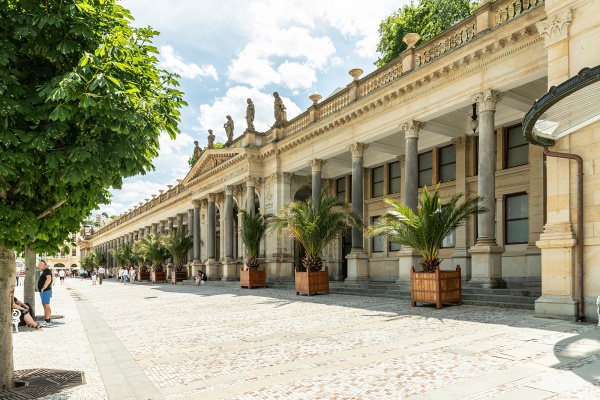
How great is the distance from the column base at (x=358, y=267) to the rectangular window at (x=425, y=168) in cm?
511

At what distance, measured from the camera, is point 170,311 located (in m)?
Answer: 13.9

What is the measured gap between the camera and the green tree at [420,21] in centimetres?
2641

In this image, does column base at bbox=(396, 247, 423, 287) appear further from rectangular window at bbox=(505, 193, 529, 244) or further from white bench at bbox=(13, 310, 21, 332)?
white bench at bbox=(13, 310, 21, 332)

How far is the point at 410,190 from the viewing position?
16594 mm

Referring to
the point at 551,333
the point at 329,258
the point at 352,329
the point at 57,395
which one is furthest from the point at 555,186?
the point at 329,258

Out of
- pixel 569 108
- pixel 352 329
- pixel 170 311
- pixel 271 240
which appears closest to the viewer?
pixel 352 329

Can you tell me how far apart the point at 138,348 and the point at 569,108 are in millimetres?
9992

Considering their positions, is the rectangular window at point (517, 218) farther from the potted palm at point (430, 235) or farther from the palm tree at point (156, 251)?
the palm tree at point (156, 251)

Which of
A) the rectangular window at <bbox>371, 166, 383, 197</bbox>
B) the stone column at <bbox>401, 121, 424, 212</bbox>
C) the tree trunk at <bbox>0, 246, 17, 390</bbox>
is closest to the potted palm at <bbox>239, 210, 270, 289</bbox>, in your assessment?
the rectangular window at <bbox>371, 166, 383, 197</bbox>

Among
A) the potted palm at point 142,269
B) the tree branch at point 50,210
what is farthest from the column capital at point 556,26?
the potted palm at point 142,269

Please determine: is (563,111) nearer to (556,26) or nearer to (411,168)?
(556,26)

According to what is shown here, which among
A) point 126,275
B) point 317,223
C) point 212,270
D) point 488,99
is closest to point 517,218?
point 488,99

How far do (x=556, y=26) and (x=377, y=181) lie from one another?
48.2ft

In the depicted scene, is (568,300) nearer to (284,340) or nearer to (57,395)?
(284,340)
